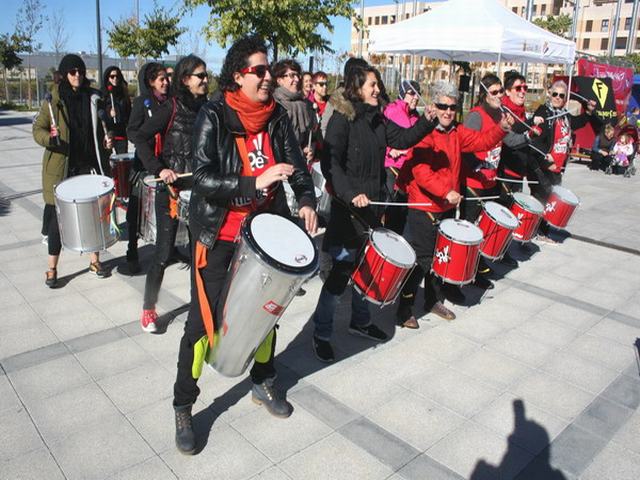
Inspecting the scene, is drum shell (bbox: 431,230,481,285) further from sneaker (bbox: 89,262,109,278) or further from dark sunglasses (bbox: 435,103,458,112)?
sneaker (bbox: 89,262,109,278)

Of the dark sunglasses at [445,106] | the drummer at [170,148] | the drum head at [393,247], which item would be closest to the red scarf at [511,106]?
the dark sunglasses at [445,106]

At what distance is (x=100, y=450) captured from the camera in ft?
9.67

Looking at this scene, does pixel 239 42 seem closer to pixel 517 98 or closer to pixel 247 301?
pixel 247 301

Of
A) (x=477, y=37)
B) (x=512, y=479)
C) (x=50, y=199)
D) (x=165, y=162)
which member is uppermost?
(x=477, y=37)

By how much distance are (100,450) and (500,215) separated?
3612mm

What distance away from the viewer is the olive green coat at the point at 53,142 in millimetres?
4914

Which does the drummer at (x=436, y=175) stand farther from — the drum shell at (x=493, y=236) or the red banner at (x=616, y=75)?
the red banner at (x=616, y=75)

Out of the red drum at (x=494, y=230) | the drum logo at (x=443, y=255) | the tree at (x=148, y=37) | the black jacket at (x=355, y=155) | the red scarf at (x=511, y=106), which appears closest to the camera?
the black jacket at (x=355, y=155)

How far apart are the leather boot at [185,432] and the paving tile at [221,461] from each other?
0.17 feet

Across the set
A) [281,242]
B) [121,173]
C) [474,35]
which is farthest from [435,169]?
[474,35]

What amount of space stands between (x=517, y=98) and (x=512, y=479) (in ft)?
12.2

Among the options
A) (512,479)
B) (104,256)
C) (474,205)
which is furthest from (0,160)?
(512,479)

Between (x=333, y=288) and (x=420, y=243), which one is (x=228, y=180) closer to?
(x=333, y=288)

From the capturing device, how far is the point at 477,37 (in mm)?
7340
